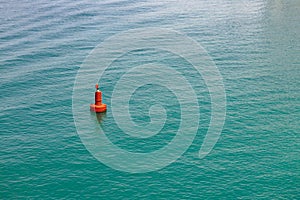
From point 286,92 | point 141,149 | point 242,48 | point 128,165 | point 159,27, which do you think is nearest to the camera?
point 128,165

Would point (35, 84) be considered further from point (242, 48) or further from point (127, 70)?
point (242, 48)

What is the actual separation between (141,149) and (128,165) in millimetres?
4945

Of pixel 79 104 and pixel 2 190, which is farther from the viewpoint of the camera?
pixel 79 104

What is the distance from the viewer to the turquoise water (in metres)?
59.0

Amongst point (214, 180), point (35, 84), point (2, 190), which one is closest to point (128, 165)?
point (214, 180)

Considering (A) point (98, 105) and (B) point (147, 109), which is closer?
(A) point (98, 105)

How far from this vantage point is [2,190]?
2287 inches

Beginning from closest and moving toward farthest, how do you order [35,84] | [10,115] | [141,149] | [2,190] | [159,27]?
[2,190] → [141,149] → [10,115] → [35,84] → [159,27]

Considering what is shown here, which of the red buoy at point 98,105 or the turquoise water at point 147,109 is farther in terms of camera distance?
the red buoy at point 98,105

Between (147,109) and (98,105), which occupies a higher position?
A: (147,109)

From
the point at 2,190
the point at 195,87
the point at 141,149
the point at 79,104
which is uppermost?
the point at 195,87

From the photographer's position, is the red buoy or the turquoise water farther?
the red buoy

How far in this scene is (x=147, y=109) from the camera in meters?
80.9

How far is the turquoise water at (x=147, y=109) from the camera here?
59000mm
